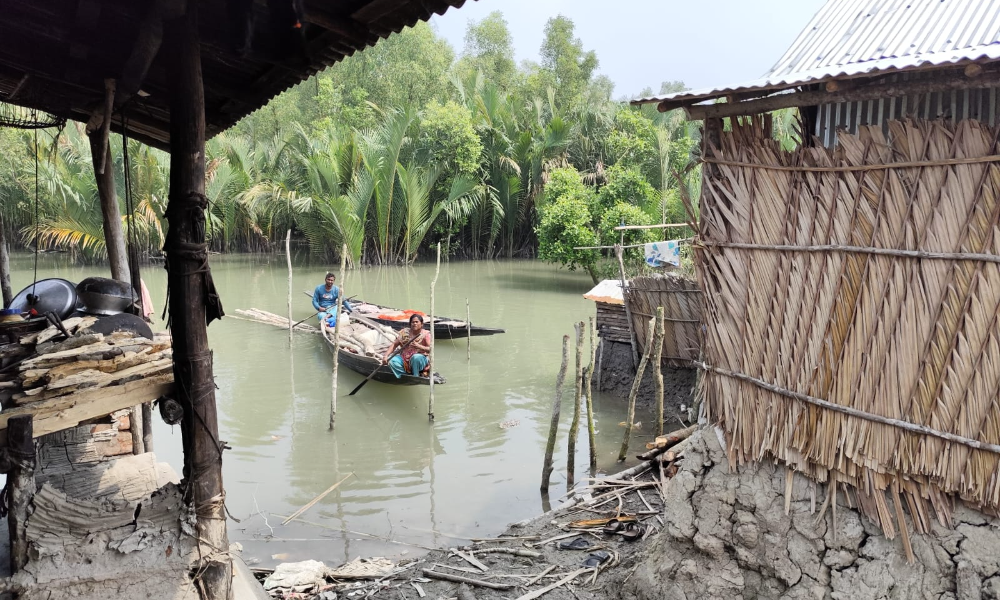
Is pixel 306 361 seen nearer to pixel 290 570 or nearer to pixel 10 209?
pixel 290 570

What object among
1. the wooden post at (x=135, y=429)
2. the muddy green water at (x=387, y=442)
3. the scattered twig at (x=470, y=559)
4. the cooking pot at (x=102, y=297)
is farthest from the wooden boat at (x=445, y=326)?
the cooking pot at (x=102, y=297)

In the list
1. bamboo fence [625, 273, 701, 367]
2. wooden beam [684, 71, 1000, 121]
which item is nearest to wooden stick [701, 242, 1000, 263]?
wooden beam [684, 71, 1000, 121]

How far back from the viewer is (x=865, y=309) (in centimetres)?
336

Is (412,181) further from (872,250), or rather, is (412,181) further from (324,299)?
(872,250)

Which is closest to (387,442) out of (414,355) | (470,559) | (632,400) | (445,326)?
(414,355)

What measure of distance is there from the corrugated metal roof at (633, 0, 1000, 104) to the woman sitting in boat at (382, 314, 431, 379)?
6.50 metres

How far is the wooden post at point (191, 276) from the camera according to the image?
3.48m

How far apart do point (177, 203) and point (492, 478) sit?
5.11 metres

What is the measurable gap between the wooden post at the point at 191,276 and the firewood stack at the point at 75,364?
20 centimetres

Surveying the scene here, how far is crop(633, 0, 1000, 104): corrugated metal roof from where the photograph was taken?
3.16 meters

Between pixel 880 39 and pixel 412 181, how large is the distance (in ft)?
61.2

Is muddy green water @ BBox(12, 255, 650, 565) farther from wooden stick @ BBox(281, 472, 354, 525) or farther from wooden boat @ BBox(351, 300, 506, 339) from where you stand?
wooden boat @ BBox(351, 300, 506, 339)

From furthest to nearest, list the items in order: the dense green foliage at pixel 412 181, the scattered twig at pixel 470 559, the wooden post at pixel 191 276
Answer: the dense green foliage at pixel 412 181 < the scattered twig at pixel 470 559 < the wooden post at pixel 191 276

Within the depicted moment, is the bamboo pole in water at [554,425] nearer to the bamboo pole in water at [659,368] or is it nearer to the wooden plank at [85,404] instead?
the bamboo pole in water at [659,368]
